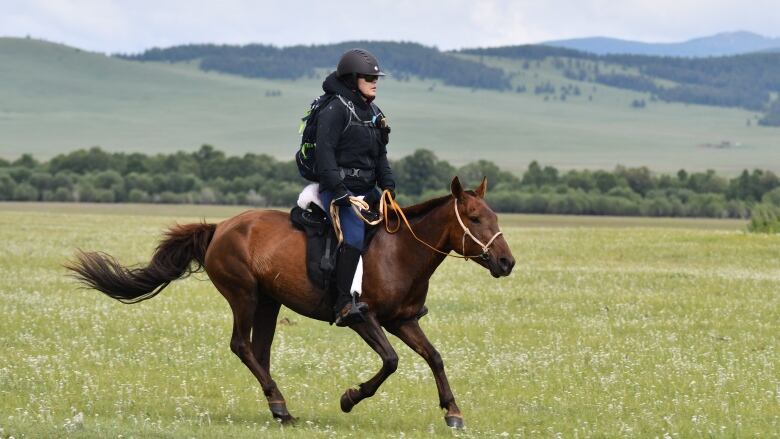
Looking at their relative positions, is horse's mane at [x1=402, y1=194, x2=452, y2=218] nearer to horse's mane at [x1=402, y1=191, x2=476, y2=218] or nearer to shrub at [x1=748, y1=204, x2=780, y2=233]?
horse's mane at [x1=402, y1=191, x2=476, y2=218]

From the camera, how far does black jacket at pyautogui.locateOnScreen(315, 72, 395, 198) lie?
40.3 feet

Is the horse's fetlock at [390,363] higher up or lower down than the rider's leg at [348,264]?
lower down

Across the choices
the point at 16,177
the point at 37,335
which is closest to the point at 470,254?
the point at 37,335

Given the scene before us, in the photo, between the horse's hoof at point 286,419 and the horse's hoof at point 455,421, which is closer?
the horse's hoof at point 455,421

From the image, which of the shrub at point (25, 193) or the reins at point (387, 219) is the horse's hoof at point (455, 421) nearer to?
the reins at point (387, 219)

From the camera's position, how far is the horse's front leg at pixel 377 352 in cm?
1182

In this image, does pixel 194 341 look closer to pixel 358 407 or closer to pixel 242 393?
pixel 242 393

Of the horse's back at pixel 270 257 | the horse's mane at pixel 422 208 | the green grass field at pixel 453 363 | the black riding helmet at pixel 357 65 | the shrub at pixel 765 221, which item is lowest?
the shrub at pixel 765 221

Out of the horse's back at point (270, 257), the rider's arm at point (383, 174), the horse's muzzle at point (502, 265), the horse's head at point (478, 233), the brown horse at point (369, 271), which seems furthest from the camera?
the rider's arm at point (383, 174)

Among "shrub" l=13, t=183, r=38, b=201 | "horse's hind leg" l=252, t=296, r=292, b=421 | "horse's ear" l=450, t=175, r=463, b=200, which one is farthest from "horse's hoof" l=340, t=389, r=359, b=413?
"shrub" l=13, t=183, r=38, b=201

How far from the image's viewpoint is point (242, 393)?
14.0 meters

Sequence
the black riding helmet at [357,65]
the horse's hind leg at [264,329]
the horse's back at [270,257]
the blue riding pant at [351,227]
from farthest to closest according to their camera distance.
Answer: the horse's hind leg at [264,329]
the horse's back at [270,257]
the black riding helmet at [357,65]
the blue riding pant at [351,227]

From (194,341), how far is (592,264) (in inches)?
747

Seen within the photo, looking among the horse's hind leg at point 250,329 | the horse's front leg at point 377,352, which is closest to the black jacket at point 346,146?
the horse's front leg at point 377,352
